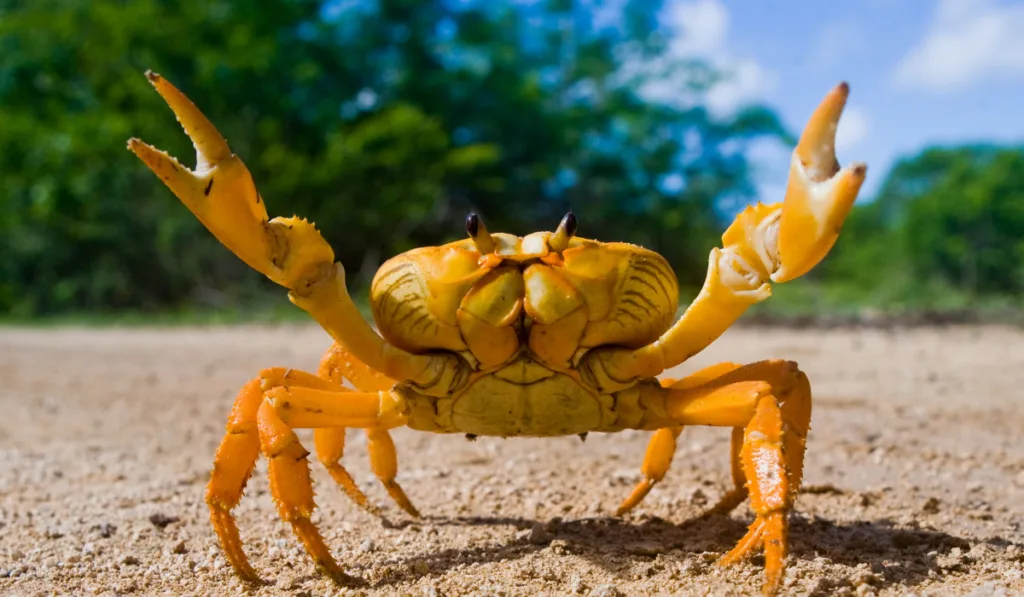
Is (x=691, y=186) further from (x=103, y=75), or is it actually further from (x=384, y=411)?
(x=384, y=411)

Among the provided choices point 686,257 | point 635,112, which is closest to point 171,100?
point 686,257

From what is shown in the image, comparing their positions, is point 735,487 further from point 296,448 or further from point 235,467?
point 235,467

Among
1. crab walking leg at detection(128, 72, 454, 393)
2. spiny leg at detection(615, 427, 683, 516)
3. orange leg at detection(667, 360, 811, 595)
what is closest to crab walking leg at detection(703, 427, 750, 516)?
spiny leg at detection(615, 427, 683, 516)

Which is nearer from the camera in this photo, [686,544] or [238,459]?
[238,459]

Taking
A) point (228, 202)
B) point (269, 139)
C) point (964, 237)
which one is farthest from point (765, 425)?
point (964, 237)

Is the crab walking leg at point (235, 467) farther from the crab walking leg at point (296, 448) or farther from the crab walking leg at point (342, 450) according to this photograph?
the crab walking leg at point (342, 450)

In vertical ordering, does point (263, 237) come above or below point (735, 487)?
above

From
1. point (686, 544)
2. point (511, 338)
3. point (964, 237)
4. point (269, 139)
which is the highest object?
point (964, 237)

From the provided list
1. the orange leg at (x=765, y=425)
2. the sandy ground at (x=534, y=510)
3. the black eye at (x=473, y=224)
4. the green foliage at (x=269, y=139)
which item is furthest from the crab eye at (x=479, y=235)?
the green foliage at (x=269, y=139)
